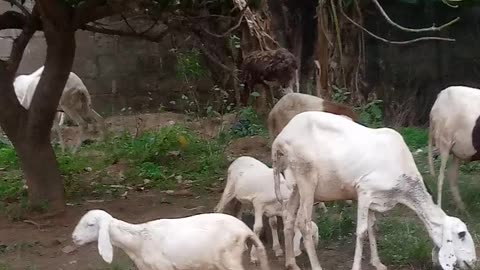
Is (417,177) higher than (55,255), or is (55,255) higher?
(417,177)

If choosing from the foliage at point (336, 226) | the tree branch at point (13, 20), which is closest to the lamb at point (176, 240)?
the foliage at point (336, 226)

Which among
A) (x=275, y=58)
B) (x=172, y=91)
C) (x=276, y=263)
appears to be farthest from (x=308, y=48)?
(x=276, y=263)

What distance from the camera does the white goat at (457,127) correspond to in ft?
24.2

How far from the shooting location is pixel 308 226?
588cm

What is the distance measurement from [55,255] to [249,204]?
1515mm

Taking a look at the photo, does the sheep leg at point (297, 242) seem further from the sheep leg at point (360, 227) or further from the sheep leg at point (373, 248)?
the sheep leg at point (360, 227)

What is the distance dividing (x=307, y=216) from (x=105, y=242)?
4.46 ft

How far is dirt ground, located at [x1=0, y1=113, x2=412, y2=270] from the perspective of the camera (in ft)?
21.4

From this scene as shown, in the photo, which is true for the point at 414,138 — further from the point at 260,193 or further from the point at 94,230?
the point at 94,230

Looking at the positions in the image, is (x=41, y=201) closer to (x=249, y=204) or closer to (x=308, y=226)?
(x=249, y=204)

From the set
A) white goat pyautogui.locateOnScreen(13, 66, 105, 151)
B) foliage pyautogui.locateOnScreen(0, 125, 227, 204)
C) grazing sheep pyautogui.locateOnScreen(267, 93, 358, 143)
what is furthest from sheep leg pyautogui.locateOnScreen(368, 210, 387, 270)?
white goat pyautogui.locateOnScreen(13, 66, 105, 151)

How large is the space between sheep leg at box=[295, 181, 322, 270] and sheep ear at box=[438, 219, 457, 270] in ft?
2.59

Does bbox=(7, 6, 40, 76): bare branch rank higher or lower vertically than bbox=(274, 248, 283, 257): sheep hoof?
higher

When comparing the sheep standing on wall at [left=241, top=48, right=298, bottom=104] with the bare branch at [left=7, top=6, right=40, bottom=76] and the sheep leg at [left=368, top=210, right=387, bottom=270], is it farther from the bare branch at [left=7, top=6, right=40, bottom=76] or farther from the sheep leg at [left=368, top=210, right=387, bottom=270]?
the sheep leg at [left=368, top=210, right=387, bottom=270]
